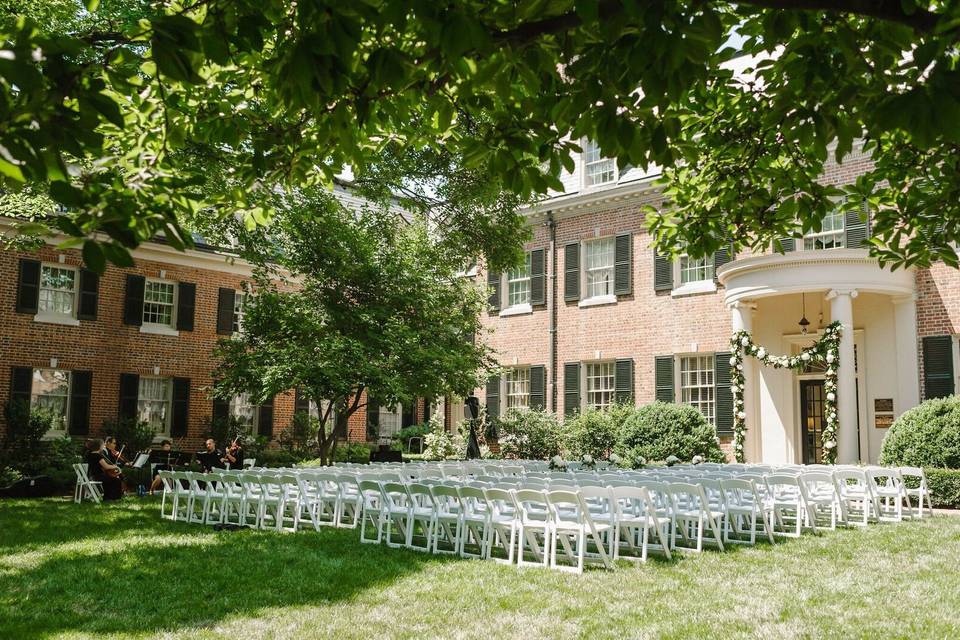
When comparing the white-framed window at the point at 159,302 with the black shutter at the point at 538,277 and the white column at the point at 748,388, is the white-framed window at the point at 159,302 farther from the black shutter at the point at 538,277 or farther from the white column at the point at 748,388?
the white column at the point at 748,388

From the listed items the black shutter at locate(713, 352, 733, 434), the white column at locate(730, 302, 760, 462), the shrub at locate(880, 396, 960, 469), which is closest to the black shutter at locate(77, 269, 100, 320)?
the black shutter at locate(713, 352, 733, 434)

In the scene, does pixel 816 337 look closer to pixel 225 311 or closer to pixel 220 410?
pixel 220 410

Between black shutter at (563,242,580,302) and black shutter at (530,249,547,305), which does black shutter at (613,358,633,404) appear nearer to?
black shutter at (563,242,580,302)

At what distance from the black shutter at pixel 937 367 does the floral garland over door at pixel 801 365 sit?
2.00 metres

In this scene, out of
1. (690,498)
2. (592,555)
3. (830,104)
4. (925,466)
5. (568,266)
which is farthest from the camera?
(568,266)

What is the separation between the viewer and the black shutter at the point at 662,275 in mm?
21812

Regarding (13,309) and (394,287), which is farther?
(13,309)

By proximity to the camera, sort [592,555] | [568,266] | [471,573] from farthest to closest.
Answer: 1. [568,266]
2. [592,555]
3. [471,573]

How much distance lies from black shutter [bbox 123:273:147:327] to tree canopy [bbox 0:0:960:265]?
18595mm

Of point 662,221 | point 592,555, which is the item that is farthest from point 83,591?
point 662,221

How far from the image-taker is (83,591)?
7586 millimetres

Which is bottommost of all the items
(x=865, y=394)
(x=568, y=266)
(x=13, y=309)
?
(x=865, y=394)

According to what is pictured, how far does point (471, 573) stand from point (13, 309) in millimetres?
18332

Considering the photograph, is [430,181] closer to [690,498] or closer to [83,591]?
[690,498]
